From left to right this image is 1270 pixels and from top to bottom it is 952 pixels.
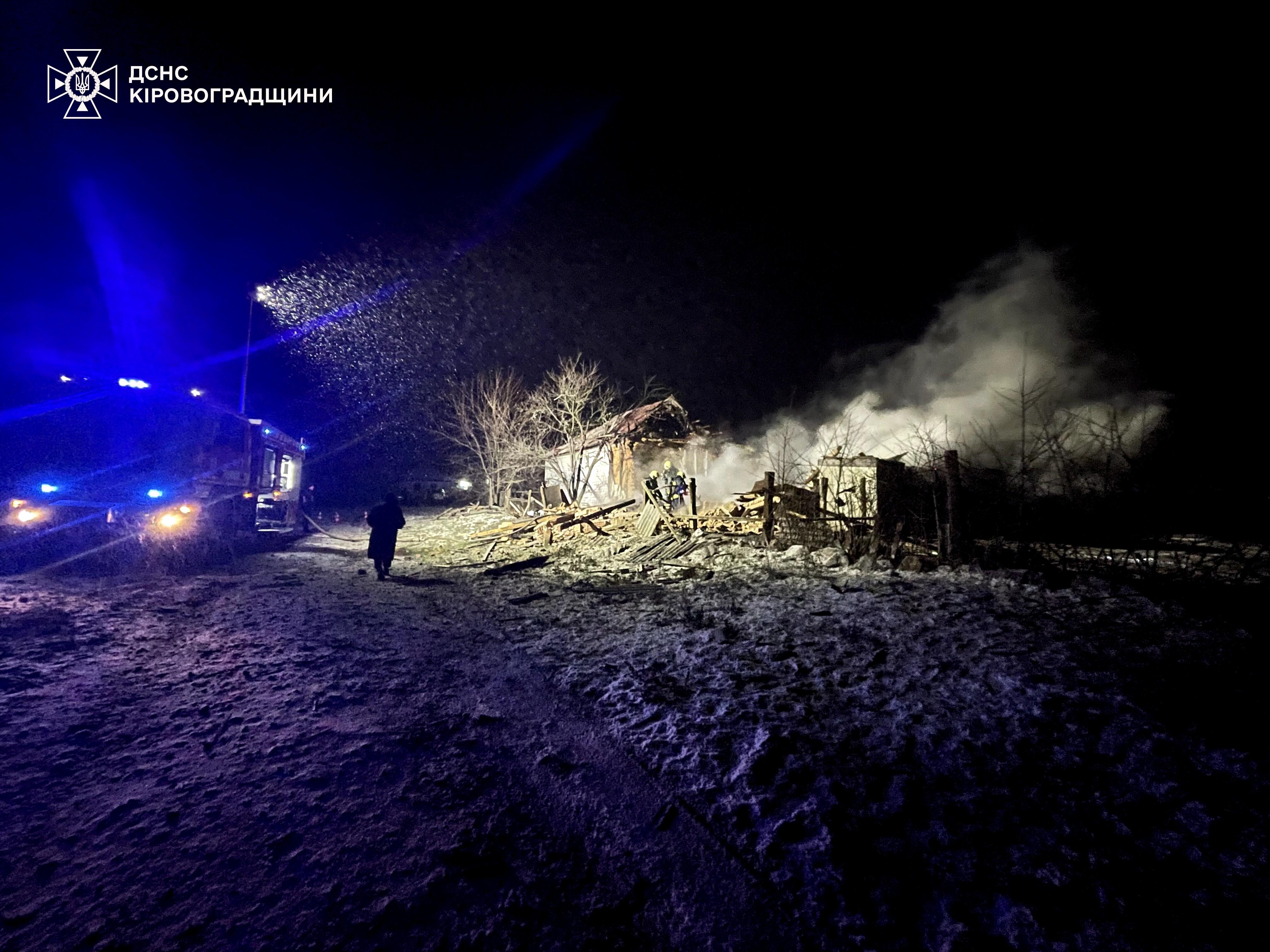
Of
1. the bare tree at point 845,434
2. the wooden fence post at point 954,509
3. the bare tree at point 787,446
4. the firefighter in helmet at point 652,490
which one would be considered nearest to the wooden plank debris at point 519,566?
the firefighter in helmet at point 652,490

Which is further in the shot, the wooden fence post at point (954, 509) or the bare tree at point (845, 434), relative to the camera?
the bare tree at point (845, 434)

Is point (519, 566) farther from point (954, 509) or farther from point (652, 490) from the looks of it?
point (954, 509)

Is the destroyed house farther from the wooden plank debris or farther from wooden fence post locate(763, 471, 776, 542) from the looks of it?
wooden fence post locate(763, 471, 776, 542)

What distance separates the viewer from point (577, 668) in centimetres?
448

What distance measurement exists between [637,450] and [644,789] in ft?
63.2

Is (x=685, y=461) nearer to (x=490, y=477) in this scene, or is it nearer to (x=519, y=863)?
(x=490, y=477)

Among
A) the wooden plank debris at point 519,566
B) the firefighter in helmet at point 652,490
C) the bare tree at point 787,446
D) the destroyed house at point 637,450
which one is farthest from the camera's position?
the destroyed house at point 637,450

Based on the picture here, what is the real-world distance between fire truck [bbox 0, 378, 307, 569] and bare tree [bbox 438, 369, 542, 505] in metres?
10.2

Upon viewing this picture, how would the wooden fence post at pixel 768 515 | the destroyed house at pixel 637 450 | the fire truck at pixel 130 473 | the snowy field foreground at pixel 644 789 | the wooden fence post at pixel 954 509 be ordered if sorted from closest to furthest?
the snowy field foreground at pixel 644 789
the wooden fence post at pixel 954 509
the fire truck at pixel 130 473
the wooden fence post at pixel 768 515
the destroyed house at pixel 637 450

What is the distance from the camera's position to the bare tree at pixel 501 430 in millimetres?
22016

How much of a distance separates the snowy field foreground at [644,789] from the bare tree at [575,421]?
15.5 meters

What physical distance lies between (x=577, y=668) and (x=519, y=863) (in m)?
2.30

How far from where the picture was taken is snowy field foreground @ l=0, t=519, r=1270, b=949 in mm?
1876

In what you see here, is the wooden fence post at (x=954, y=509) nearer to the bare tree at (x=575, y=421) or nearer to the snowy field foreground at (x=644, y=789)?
the snowy field foreground at (x=644, y=789)
